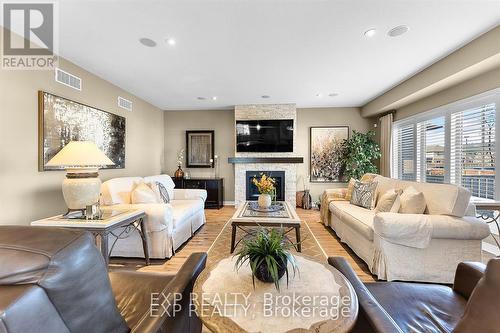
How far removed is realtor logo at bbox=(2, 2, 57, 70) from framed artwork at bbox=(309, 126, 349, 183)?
519 centimetres

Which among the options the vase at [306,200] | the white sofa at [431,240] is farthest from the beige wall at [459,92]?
the vase at [306,200]

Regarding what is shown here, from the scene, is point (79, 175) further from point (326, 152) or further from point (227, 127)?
point (326, 152)

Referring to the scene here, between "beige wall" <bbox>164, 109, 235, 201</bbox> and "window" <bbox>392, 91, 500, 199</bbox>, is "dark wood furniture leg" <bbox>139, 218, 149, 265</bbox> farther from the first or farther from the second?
"window" <bbox>392, 91, 500, 199</bbox>

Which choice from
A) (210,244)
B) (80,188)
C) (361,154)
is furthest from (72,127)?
(361,154)

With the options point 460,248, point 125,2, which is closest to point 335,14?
point 125,2

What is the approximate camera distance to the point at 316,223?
4.35 m

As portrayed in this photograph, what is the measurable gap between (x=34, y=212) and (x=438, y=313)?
12.8ft

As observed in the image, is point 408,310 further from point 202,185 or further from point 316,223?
point 202,185

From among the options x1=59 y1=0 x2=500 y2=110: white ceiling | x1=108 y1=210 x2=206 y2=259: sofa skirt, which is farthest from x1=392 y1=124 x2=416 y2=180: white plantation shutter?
x1=108 y1=210 x2=206 y2=259: sofa skirt

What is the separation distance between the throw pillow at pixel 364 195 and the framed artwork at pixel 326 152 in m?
2.19

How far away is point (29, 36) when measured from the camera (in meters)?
2.50

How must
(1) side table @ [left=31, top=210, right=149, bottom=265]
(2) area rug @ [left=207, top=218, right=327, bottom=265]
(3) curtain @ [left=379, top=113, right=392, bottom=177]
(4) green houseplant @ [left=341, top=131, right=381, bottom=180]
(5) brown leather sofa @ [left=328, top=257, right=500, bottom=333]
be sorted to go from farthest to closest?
(4) green houseplant @ [left=341, top=131, right=381, bottom=180] < (3) curtain @ [left=379, top=113, right=392, bottom=177] < (2) area rug @ [left=207, top=218, right=327, bottom=265] < (1) side table @ [left=31, top=210, right=149, bottom=265] < (5) brown leather sofa @ [left=328, top=257, right=500, bottom=333]

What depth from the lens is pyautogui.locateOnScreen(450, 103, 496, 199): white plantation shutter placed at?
2.98m

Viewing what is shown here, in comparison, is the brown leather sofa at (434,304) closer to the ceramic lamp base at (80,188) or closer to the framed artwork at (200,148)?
the ceramic lamp base at (80,188)
